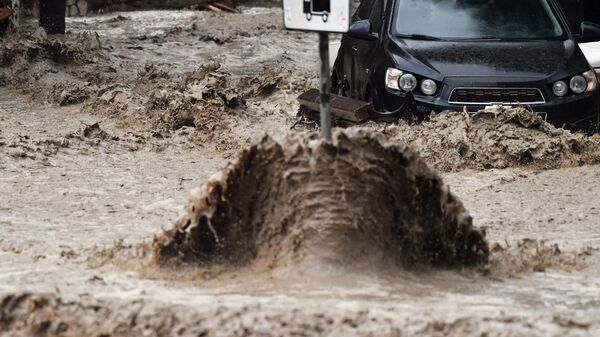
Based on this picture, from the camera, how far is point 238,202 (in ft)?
19.2

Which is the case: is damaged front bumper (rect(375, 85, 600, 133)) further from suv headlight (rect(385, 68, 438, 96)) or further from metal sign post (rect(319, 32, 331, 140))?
metal sign post (rect(319, 32, 331, 140))

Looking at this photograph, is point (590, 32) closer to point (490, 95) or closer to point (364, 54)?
point (490, 95)

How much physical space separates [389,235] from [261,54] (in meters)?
13.3

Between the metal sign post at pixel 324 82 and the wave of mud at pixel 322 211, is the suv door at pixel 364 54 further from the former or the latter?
the wave of mud at pixel 322 211

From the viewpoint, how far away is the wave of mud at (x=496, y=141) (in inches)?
386

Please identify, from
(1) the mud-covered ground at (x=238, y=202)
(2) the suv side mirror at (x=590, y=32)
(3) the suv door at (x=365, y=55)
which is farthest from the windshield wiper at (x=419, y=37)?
(2) the suv side mirror at (x=590, y=32)

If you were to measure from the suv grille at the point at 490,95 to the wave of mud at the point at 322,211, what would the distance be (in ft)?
13.9

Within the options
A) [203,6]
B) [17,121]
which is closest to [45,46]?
[17,121]

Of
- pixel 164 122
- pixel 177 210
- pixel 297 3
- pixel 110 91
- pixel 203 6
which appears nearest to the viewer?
pixel 297 3

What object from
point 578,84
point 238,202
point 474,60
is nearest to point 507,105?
point 474,60

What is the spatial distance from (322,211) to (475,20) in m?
5.75

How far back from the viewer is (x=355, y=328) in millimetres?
4648

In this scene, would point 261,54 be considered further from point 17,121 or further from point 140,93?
point 17,121

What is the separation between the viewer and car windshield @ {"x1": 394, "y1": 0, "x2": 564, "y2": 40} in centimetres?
1082
